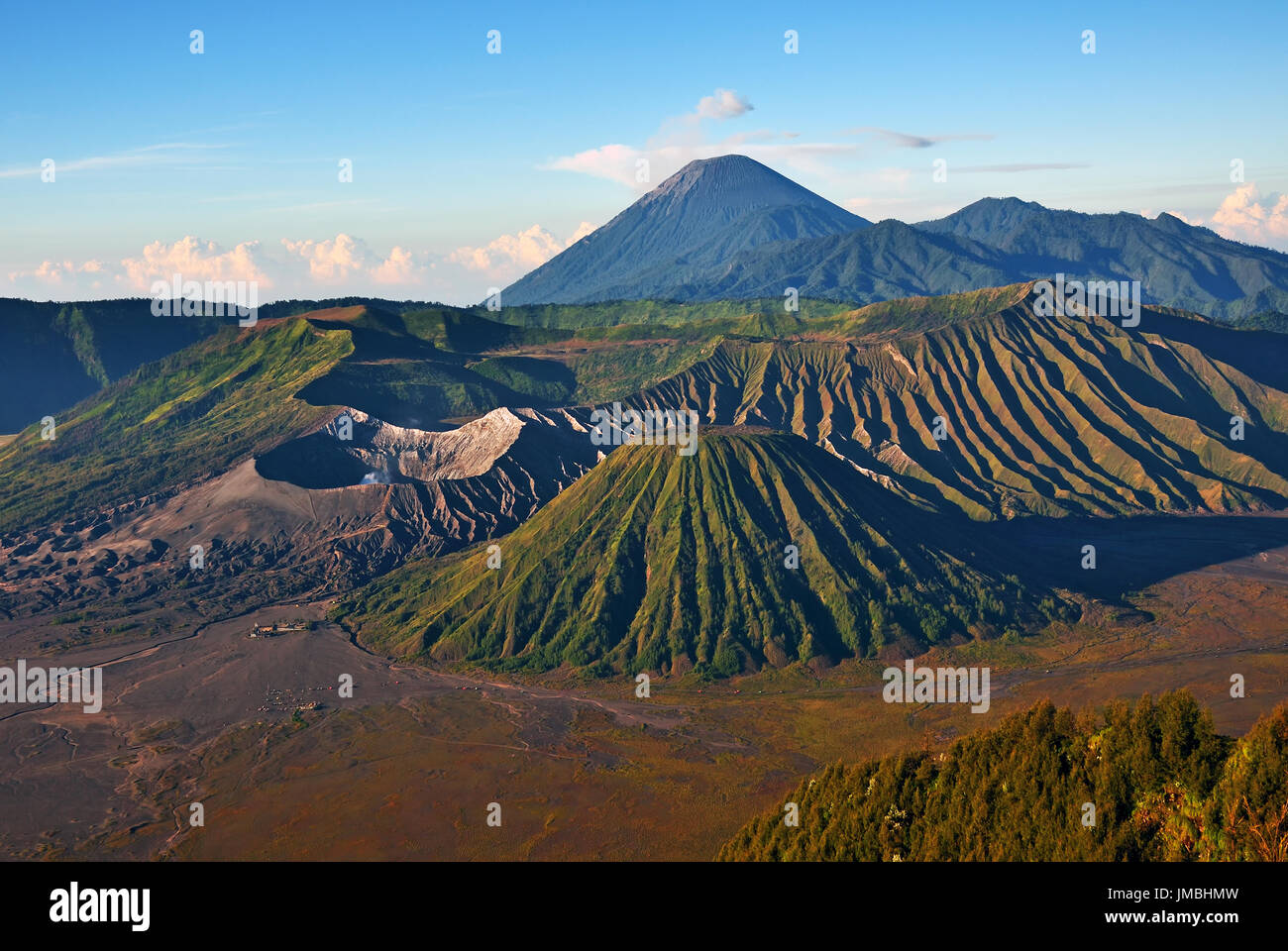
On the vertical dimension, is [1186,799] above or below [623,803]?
above

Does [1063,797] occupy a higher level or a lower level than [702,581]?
higher

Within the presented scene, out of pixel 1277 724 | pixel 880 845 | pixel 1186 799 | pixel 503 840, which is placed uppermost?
pixel 1277 724

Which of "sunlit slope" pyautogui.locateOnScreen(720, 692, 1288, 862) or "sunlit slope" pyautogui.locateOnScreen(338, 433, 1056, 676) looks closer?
"sunlit slope" pyautogui.locateOnScreen(720, 692, 1288, 862)

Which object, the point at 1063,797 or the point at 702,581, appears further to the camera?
the point at 702,581

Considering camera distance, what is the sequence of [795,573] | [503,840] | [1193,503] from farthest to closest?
[1193,503]
[795,573]
[503,840]

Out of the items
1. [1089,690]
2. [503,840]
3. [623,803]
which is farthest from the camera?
[1089,690]

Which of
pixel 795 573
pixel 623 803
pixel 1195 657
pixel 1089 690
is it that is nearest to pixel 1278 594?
pixel 1195 657

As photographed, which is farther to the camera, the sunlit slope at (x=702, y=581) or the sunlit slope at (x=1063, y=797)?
the sunlit slope at (x=702, y=581)

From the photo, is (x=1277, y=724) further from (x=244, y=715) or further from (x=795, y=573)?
(x=244, y=715)
